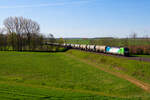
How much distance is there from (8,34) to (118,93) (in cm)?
9768

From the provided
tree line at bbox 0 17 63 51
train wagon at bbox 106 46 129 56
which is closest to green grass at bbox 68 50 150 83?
train wagon at bbox 106 46 129 56

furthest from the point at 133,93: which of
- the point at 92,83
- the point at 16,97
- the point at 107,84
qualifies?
the point at 16,97

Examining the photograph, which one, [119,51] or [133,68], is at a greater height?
[119,51]

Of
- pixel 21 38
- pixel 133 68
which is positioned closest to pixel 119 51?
pixel 133 68

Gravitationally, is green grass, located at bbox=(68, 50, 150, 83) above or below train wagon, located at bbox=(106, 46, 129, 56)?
below

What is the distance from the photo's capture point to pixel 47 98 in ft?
50.1

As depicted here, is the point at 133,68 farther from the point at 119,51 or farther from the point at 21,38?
the point at 21,38

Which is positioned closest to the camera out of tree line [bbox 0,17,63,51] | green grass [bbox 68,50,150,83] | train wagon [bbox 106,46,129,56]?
green grass [bbox 68,50,150,83]

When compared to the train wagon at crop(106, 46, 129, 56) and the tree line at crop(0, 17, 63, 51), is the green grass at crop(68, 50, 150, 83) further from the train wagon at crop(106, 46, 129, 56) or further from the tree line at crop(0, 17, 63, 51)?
the tree line at crop(0, 17, 63, 51)

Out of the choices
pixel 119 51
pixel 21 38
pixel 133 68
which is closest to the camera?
pixel 133 68

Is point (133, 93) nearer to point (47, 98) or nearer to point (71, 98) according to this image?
point (71, 98)

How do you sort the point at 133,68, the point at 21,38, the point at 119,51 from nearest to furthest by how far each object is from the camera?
the point at 133,68
the point at 119,51
the point at 21,38

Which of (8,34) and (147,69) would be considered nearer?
(147,69)

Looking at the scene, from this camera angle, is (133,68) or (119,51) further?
(119,51)
